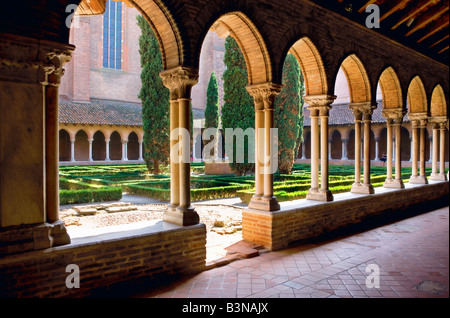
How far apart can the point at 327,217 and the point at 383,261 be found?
1.56m

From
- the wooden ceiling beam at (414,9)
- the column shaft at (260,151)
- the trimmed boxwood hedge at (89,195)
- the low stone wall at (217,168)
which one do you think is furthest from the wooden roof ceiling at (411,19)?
the low stone wall at (217,168)

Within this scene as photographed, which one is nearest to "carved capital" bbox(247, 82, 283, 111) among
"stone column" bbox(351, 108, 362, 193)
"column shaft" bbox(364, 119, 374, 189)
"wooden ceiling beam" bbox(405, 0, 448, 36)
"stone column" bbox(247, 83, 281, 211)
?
"stone column" bbox(247, 83, 281, 211)

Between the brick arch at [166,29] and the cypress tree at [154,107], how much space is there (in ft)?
43.0

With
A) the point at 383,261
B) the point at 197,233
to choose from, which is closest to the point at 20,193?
the point at 197,233

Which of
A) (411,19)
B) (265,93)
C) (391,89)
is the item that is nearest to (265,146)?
(265,93)

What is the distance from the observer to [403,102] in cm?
918

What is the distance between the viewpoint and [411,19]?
28.1 ft

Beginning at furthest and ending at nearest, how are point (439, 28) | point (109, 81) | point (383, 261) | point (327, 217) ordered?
point (109, 81) → point (439, 28) → point (327, 217) → point (383, 261)

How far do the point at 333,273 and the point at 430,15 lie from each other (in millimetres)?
6714

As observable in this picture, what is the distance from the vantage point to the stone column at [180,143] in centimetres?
467

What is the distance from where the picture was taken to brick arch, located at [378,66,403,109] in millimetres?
8930

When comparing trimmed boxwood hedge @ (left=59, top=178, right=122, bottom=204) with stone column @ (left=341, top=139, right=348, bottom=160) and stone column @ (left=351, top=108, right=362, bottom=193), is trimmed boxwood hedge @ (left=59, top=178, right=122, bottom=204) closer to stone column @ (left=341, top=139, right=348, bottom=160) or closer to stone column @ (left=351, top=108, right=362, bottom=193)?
stone column @ (left=351, top=108, right=362, bottom=193)
